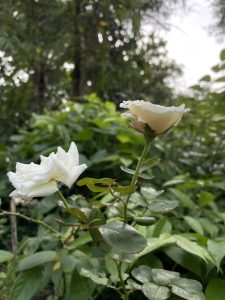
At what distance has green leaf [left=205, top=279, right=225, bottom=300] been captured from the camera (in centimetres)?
73

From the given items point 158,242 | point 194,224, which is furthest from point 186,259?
point 194,224

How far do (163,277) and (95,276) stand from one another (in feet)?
0.48

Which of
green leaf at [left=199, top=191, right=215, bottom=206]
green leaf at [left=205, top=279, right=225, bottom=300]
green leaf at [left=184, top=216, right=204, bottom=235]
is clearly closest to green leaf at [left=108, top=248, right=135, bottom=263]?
green leaf at [left=205, top=279, right=225, bottom=300]

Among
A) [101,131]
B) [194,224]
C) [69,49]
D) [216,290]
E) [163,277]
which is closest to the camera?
[163,277]

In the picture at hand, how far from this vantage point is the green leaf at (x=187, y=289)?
1.86ft

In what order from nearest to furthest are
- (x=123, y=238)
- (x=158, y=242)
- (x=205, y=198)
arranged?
(x=123, y=238) → (x=158, y=242) → (x=205, y=198)

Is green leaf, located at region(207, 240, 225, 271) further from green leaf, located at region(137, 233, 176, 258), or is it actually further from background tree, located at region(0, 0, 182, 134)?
background tree, located at region(0, 0, 182, 134)

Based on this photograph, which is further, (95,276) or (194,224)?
(194,224)

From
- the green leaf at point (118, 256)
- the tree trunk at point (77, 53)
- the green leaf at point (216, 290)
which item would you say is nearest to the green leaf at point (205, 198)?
the green leaf at point (216, 290)

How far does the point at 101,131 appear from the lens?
1721 mm

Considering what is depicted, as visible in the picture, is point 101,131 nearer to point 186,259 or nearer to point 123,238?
point 186,259

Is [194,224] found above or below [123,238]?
below

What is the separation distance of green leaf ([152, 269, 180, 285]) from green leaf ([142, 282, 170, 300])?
0.01 metres

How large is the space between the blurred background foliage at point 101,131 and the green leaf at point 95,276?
8cm
